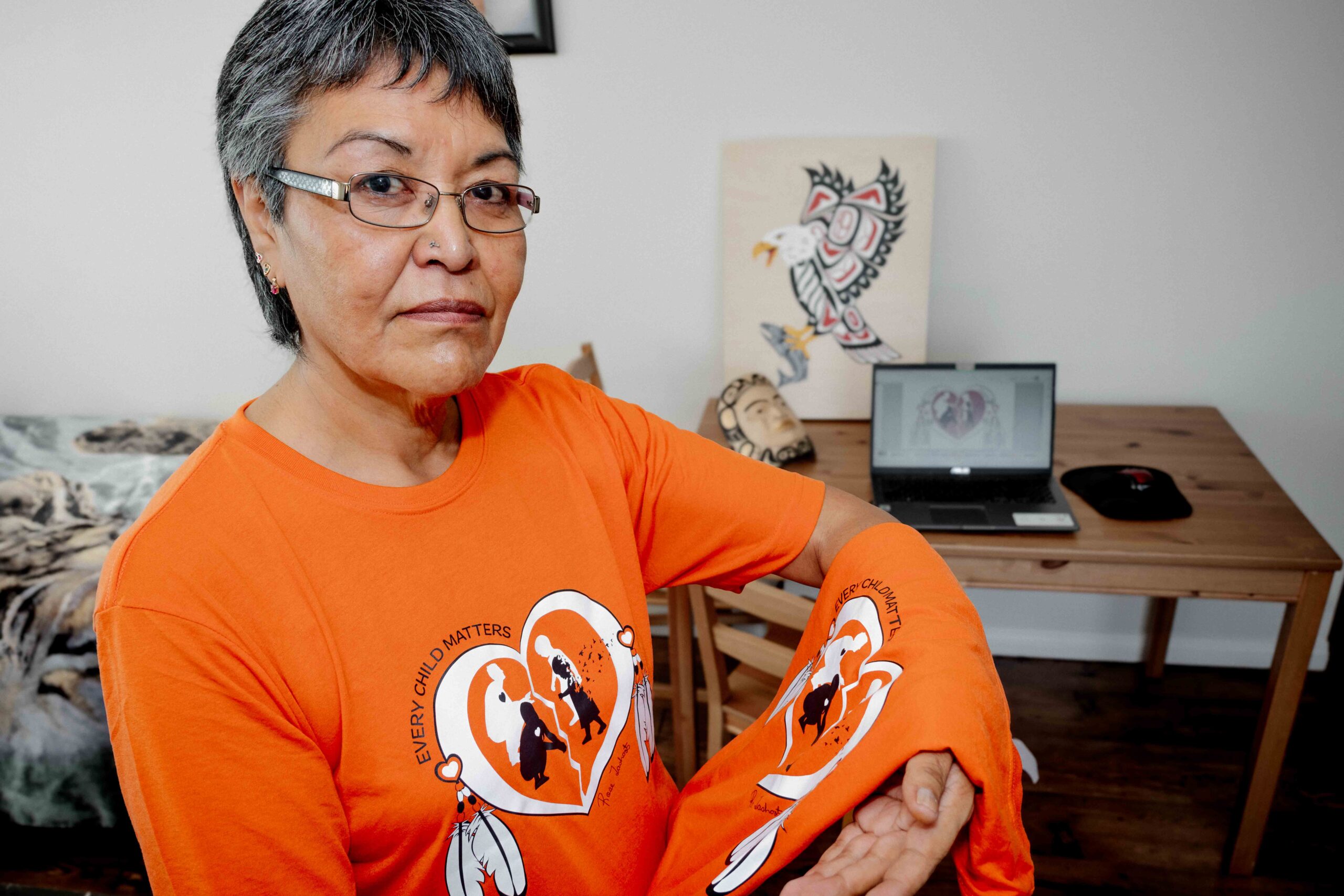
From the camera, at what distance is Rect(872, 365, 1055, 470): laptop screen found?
5.74 feet

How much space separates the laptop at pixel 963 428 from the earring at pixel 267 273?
1217 mm

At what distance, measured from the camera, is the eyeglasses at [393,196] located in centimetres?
72

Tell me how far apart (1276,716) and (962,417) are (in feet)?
2.62

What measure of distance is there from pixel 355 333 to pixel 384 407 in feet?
0.36

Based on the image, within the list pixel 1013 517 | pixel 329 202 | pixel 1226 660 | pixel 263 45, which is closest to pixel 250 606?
pixel 329 202

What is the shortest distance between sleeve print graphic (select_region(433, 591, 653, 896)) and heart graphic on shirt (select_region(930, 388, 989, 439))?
3.59 feet

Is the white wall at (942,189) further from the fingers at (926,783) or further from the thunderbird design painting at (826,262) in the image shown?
the fingers at (926,783)

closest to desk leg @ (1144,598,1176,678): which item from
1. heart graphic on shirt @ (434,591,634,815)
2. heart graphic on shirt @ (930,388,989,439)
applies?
heart graphic on shirt @ (930,388,989,439)

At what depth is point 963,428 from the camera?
1764 mm

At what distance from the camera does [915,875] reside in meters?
0.65

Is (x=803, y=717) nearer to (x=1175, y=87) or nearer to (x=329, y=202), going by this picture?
(x=329, y=202)

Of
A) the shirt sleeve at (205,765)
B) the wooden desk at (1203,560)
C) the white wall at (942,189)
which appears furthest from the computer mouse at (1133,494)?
the shirt sleeve at (205,765)

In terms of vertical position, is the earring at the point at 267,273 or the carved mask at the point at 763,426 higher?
the earring at the point at 267,273

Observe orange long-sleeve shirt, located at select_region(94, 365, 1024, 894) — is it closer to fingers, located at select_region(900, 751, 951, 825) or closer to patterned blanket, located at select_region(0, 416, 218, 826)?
fingers, located at select_region(900, 751, 951, 825)
